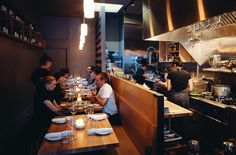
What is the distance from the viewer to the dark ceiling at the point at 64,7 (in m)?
6.49

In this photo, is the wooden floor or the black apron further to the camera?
the black apron

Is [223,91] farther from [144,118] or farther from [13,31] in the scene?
[13,31]

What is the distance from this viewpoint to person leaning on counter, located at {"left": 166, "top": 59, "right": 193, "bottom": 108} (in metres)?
4.21

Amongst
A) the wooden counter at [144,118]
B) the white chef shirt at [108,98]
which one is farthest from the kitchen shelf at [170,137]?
the white chef shirt at [108,98]

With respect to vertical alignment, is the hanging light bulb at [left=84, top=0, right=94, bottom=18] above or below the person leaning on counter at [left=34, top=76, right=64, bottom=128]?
above

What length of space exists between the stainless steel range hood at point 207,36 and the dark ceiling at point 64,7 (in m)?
2.78

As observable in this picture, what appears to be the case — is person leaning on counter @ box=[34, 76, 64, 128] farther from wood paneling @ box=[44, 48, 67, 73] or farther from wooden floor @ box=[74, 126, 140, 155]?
wood paneling @ box=[44, 48, 67, 73]

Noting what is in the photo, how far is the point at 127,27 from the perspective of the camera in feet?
28.3

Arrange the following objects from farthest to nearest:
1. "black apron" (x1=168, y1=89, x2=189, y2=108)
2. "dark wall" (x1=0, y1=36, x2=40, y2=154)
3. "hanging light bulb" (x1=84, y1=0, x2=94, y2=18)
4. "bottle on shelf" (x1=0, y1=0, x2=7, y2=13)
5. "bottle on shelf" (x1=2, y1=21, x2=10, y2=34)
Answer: "black apron" (x1=168, y1=89, x2=189, y2=108)
"dark wall" (x1=0, y1=36, x2=40, y2=154)
"bottle on shelf" (x1=2, y1=21, x2=10, y2=34)
"bottle on shelf" (x1=0, y1=0, x2=7, y2=13)
"hanging light bulb" (x1=84, y1=0, x2=94, y2=18)

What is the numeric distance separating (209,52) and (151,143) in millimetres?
3246

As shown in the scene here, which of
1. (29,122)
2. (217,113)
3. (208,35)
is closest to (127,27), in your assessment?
(208,35)

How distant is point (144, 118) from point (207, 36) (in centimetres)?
318

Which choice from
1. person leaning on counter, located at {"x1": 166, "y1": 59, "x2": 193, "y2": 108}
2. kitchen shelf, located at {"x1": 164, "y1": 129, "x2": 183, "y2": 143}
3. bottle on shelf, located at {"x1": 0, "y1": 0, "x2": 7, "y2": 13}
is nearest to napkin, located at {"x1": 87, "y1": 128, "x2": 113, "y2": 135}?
kitchen shelf, located at {"x1": 164, "y1": 129, "x2": 183, "y2": 143}

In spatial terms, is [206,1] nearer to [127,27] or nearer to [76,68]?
[127,27]
